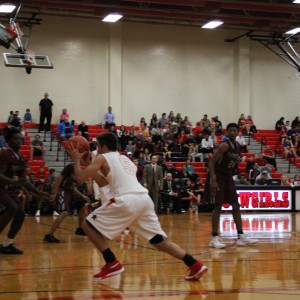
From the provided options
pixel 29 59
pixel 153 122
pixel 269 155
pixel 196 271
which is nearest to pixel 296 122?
pixel 269 155

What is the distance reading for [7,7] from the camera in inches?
936

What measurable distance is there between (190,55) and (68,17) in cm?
628

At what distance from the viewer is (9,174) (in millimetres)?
9023

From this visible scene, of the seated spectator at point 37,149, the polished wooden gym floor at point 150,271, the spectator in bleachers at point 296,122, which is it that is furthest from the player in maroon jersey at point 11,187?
the spectator in bleachers at point 296,122

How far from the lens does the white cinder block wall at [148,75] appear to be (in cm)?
2828

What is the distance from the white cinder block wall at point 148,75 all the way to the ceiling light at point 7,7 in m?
3.48

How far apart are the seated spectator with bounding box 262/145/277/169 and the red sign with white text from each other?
17.9 ft

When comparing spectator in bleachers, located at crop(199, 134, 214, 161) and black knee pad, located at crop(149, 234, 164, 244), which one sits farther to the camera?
spectator in bleachers, located at crop(199, 134, 214, 161)

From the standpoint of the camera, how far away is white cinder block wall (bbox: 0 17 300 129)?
2828cm

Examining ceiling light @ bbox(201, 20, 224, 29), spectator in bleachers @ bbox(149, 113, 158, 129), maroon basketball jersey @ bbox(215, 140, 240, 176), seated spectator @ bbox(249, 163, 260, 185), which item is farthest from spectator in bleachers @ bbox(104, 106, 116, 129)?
maroon basketball jersey @ bbox(215, 140, 240, 176)

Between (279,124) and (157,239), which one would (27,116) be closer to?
(279,124)

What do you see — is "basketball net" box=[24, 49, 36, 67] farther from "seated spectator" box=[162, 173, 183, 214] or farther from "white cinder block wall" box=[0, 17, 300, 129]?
"white cinder block wall" box=[0, 17, 300, 129]

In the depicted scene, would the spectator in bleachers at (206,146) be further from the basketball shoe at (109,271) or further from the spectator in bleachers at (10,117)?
the basketball shoe at (109,271)

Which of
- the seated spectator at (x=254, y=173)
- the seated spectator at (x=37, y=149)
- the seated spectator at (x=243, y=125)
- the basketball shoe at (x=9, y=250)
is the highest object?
the seated spectator at (x=243, y=125)
